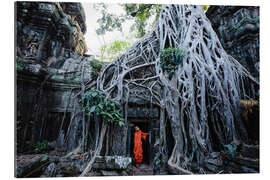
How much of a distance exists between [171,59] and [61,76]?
2.78 meters

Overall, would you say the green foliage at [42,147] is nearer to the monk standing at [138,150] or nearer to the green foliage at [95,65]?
the monk standing at [138,150]

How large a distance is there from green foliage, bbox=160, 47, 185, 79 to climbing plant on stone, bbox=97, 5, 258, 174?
98 mm

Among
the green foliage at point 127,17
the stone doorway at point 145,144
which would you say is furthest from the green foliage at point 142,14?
the stone doorway at point 145,144

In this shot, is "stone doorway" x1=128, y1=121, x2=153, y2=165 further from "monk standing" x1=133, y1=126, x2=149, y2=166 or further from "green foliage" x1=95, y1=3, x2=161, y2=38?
"green foliage" x1=95, y1=3, x2=161, y2=38

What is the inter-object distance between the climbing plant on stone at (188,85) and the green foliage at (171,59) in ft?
0.32

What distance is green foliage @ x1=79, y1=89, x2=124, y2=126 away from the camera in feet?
7.61

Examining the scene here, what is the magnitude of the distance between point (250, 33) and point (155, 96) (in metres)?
2.42

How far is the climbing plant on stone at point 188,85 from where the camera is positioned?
8.03 feet

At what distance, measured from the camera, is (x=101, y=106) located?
7.61ft

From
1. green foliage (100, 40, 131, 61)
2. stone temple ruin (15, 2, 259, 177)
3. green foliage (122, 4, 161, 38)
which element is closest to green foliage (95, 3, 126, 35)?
green foliage (122, 4, 161, 38)

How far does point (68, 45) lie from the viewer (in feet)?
13.8

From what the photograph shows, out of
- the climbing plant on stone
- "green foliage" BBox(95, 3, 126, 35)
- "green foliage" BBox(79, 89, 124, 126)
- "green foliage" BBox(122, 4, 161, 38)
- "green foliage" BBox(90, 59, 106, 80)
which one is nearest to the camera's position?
"green foliage" BBox(79, 89, 124, 126)

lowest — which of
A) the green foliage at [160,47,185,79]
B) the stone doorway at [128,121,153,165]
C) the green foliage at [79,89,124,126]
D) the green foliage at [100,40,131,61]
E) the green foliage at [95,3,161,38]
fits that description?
the stone doorway at [128,121,153,165]

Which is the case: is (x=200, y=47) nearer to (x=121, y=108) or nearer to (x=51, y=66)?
(x=121, y=108)
